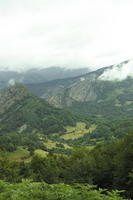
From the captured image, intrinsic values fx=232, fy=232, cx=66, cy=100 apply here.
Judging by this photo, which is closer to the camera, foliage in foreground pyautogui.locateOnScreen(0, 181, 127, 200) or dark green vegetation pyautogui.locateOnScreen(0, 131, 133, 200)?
foliage in foreground pyautogui.locateOnScreen(0, 181, 127, 200)

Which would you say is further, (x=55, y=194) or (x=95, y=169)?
(x=95, y=169)

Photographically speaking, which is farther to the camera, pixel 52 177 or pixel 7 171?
pixel 7 171

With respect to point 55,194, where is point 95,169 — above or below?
below

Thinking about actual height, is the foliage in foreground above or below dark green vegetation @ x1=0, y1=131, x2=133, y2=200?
above

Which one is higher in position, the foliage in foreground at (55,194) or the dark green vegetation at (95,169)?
the foliage in foreground at (55,194)

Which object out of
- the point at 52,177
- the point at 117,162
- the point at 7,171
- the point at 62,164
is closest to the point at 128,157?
the point at 117,162

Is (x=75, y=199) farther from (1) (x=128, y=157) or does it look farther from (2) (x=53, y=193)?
(1) (x=128, y=157)

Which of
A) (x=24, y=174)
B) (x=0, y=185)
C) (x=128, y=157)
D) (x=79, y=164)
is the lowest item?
(x=24, y=174)

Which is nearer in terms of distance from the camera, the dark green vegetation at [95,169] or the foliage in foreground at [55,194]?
the foliage in foreground at [55,194]

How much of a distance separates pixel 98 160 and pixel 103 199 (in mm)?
62670

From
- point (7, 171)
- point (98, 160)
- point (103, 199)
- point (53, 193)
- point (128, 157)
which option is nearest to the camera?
point (103, 199)

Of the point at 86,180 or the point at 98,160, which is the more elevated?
the point at 98,160

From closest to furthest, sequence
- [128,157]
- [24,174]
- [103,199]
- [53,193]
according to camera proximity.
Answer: [103,199] → [53,193] → [128,157] → [24,174]

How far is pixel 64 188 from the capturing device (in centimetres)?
2381
